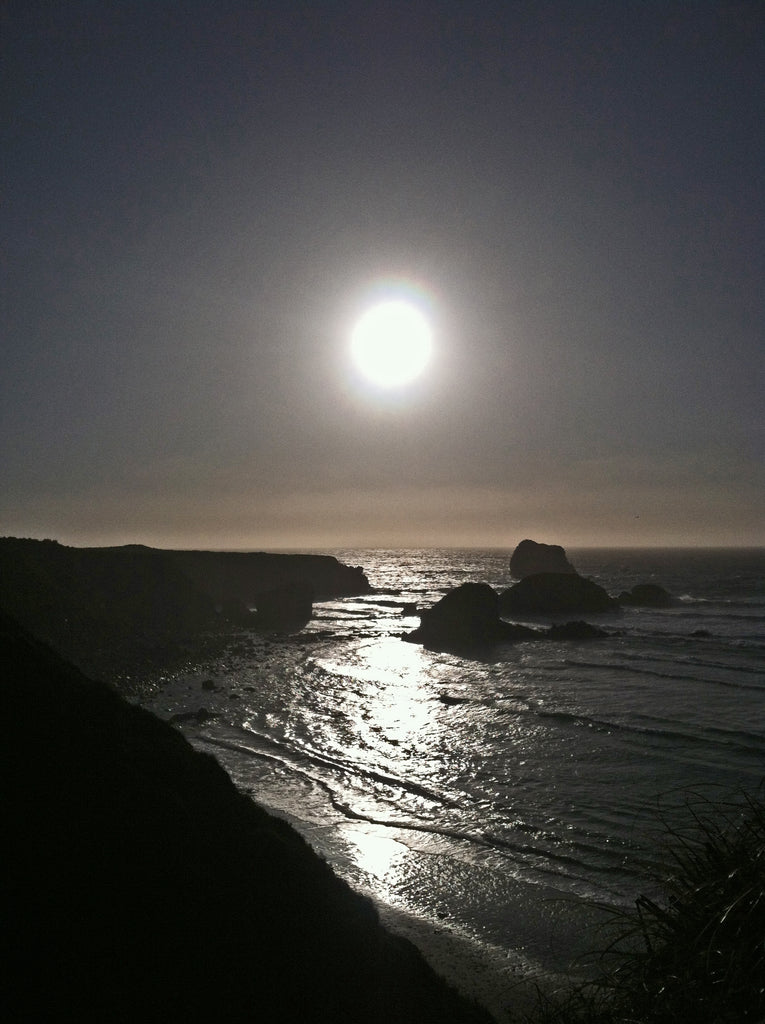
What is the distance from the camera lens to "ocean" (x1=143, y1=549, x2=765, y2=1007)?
10.5 meters

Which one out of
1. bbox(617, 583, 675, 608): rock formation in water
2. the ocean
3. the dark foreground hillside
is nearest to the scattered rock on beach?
the ocean

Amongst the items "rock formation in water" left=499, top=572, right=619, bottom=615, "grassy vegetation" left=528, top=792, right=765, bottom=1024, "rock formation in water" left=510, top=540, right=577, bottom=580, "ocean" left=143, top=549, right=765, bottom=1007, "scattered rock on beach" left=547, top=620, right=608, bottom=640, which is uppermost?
"rock formation in water" left=510, top=540, right=577, bottom=580

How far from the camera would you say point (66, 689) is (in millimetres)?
5773

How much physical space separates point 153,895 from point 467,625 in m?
39.6

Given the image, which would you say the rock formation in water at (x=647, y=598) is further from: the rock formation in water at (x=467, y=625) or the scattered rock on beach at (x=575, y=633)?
the rock formation in water at (x=467, y=625)

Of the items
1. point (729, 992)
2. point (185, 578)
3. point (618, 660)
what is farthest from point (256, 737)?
point (185, 578)

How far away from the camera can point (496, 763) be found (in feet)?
56.4

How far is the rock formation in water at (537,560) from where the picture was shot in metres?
108

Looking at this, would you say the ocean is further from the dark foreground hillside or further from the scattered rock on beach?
the scattered rock on beach

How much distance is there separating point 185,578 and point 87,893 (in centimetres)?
5323

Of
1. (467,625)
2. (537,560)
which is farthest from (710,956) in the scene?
(537,560)

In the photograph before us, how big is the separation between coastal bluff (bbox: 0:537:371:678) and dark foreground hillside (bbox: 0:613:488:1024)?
33.0 feet

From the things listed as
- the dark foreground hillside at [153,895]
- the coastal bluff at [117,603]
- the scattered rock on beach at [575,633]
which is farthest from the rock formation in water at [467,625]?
the dark foreground hillside at [153,895]

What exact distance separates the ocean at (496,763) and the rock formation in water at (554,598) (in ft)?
75.8
